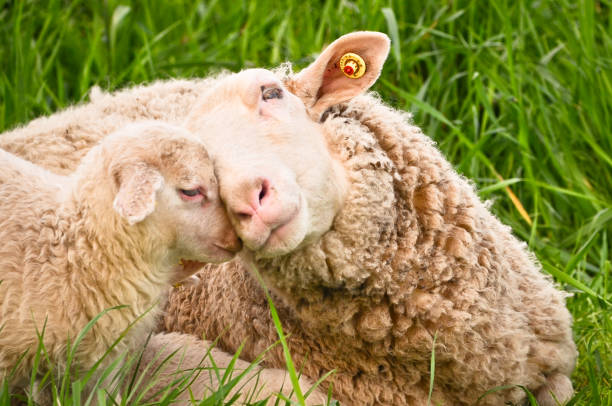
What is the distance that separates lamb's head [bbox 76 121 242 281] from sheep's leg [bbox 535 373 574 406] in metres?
1.21

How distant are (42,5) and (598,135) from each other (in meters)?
3.26

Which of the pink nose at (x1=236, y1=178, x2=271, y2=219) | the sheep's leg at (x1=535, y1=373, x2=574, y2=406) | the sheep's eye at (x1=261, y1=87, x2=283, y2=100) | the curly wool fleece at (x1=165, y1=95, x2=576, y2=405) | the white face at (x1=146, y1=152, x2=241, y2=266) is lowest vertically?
the sheep's leg at (x1=535, y1=373, x2=574, y2=406)

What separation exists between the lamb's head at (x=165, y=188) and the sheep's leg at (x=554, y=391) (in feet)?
3.97

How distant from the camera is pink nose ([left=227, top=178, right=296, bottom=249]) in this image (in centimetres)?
285

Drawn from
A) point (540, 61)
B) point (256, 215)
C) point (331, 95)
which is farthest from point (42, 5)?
point (256, 215)

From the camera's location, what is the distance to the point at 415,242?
331 cm

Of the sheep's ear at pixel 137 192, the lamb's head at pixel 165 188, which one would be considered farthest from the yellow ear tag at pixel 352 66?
the sheep's ear at pixel 137 192

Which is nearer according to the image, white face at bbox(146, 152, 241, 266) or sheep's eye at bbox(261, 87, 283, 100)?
white face at bbox(146, 152, 241, 266)

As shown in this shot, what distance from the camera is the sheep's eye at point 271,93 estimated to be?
3201 millimetres

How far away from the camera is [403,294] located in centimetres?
327

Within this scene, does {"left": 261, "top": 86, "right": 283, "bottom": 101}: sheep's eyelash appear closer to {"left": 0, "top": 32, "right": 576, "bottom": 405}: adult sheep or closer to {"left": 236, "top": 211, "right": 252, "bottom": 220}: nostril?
{"left": 0, "top": 32, "right": 576, "bottom": 405}: adult sheep

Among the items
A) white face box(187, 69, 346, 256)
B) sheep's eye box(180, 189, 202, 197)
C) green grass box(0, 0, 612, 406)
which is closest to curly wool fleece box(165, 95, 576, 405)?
white face box(187, 69, 346, 256)

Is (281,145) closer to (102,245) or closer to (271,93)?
(271,93)

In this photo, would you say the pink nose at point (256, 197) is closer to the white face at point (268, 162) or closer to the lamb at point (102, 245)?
the white face at point (268, 162)
